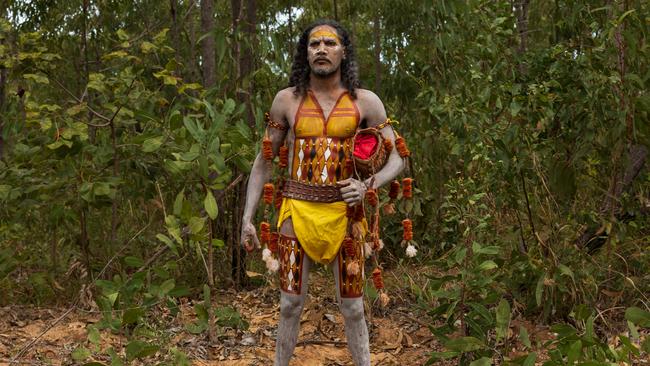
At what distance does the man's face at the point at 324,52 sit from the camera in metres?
3.50

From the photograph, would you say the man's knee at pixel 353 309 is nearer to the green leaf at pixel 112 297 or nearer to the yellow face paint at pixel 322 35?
the yellow face paint at pixel 322 35

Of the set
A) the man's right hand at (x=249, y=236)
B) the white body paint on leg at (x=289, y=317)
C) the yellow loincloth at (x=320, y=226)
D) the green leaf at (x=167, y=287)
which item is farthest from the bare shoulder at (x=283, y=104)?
the green leaf at (x=167, y=287)

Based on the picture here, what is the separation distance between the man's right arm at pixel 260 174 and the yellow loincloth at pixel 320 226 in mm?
216

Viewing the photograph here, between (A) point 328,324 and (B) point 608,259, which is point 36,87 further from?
(B) point 608,259

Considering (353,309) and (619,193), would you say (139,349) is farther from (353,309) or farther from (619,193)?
(619,193)

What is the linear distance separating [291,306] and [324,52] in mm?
1127

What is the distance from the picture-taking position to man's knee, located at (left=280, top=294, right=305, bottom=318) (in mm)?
3619

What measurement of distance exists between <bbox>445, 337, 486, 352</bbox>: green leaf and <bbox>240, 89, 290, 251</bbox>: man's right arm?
106cm

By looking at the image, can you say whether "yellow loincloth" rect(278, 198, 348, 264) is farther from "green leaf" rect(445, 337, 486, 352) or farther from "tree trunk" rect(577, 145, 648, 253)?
"tree trunk" rect(577, 145, 648, 253)

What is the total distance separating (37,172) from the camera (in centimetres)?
500

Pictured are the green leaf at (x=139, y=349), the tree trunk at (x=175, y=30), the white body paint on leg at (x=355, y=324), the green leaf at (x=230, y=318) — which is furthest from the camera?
the tree trunk at (x=175, y=30)

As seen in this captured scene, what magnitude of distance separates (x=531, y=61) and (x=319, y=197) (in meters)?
2.08

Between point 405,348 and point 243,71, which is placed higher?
point 243,71

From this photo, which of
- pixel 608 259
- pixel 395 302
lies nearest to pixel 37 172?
pixel 395 302
